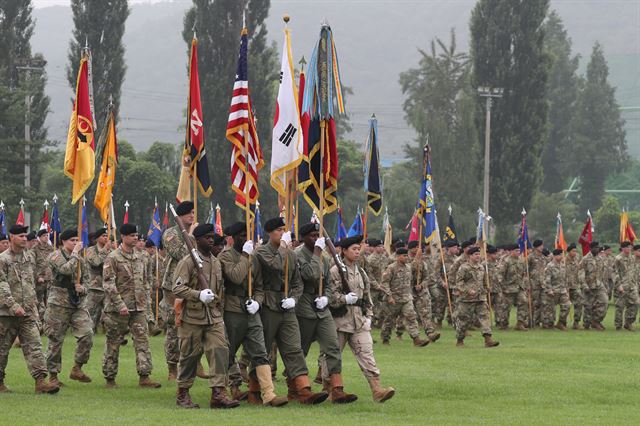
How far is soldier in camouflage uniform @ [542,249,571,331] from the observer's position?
29422mm

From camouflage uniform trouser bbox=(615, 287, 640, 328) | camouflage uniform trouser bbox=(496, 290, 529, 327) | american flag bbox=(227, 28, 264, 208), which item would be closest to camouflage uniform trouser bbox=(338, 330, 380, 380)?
american flag bbox=(227, 28, 264, 208)

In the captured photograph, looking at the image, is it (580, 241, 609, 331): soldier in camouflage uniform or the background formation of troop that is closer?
the background formation of troop

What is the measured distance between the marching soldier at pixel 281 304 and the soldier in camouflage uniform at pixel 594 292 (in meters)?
16.6

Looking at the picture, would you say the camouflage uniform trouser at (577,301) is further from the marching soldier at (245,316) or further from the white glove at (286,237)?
the marching soldier at (245,316)

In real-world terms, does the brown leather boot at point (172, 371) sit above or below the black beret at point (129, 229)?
below

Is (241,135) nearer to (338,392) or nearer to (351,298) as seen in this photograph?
(351,298)

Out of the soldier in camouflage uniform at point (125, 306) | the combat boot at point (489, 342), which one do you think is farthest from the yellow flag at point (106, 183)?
the combat boot at point (489, 342)

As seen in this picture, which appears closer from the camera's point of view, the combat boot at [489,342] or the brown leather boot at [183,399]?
the brown leather boot at [183,399]

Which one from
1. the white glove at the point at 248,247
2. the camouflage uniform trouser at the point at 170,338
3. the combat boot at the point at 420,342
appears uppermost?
the white glove at the point at 248,247

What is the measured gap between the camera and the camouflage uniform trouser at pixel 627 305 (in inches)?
1161

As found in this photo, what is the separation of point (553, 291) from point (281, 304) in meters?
16.2

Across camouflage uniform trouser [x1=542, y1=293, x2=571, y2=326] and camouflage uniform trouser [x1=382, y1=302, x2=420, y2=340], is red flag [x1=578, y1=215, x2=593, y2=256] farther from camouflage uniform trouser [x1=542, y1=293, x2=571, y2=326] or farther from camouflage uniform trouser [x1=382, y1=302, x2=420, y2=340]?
camouflage uniform trouser [x1=382, y1=302, x2=420, y2=340]

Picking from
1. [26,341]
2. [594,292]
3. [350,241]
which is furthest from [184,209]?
[594,292]

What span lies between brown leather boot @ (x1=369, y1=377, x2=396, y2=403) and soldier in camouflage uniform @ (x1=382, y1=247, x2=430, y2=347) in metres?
8.03
